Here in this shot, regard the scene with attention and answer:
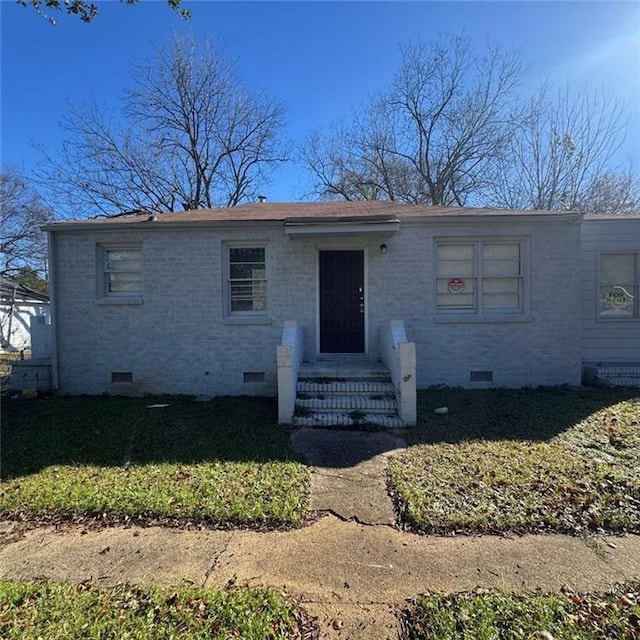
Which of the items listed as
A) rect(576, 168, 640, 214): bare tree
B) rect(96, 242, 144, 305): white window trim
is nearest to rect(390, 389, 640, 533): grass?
rect(96, 242, 144, 305): white window trim

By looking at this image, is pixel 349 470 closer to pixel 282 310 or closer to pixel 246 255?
pixel 282 310

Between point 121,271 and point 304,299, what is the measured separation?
12.5 ft

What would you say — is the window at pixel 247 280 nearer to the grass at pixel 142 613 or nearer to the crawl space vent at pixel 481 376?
the crawl space vent at pixel 481 376

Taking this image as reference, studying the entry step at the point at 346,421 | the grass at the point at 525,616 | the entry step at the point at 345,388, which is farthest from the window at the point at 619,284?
the grass at the point at 525,616

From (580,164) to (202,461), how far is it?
816 inches

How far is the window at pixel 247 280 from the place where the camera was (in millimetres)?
8094

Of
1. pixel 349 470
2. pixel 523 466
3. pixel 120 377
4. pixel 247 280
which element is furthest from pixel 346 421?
pixel 120 377

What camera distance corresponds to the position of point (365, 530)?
3402 mm

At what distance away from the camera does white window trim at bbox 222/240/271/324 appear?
7.90 meters

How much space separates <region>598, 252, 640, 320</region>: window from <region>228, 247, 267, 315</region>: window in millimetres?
7354

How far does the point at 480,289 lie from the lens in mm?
7996

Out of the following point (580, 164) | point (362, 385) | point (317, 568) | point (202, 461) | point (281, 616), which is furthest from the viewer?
point (580, 164)

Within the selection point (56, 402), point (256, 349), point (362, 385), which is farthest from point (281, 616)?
point (56, 402)

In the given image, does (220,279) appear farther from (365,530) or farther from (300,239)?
(365,530)
